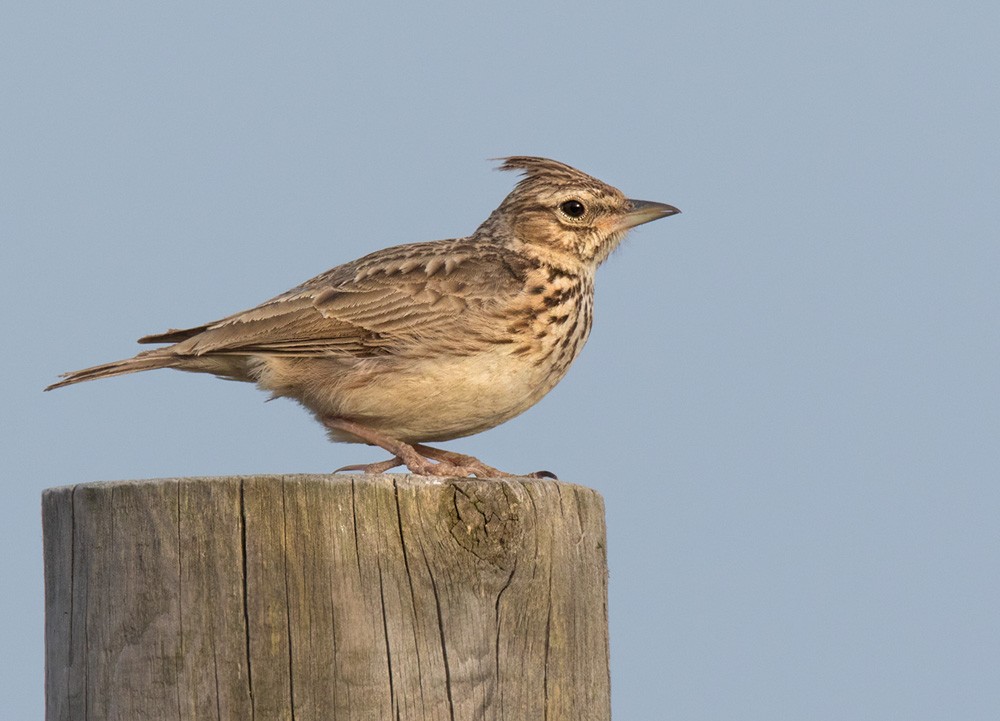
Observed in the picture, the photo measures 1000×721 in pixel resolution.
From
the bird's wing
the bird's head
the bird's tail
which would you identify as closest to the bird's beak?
the bird's head

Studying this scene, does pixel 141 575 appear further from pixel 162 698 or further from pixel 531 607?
pixel 531 607

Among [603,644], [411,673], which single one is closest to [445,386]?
[603,644]

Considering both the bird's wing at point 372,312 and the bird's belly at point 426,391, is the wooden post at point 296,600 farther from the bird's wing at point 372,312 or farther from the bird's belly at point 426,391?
the bird's wing at point 372,312

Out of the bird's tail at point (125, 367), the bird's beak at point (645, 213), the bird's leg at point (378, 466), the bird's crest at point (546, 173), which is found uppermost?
the bird's crest at point (546, 173)

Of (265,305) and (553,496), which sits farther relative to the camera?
(265,305)

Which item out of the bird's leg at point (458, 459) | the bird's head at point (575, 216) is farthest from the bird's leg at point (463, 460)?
the bird's head at point (575, 216)

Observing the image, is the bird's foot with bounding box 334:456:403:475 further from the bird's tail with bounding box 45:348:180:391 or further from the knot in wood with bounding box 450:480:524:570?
the knot in wood with bounding box 450:480:524:570
